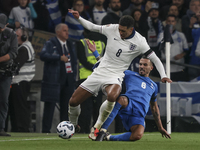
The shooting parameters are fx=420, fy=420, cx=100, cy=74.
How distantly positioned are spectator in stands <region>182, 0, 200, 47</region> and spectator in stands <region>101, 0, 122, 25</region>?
1675 millimetres

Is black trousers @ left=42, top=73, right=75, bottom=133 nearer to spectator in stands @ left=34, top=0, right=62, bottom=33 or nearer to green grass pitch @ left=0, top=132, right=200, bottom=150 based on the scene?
spectator in stands @ left=34, top=0, right=62, bottom=33

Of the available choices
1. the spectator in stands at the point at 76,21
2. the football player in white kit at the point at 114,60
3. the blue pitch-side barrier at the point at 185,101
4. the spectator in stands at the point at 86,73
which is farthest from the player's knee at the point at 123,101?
the spectator in stands at the point at 76,21

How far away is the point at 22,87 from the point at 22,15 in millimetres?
2238

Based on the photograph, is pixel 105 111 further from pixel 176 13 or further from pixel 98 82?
pixel 176 13

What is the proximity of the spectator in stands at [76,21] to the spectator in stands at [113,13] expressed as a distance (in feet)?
1.61

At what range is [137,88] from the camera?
6543mm

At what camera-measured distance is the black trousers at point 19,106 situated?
8555 millimetres

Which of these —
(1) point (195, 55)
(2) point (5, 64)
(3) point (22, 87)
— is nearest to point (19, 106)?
(3) point (22, 87)

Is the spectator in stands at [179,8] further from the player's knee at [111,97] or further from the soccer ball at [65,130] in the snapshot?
the soccer ball at [65,130]

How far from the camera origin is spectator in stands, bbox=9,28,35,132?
337 inches

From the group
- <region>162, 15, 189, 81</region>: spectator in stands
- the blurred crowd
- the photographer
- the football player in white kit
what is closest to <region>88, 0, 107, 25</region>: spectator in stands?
the blurred crowd

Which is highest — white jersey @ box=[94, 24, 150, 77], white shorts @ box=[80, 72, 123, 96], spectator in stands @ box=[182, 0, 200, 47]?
spectator in stands @ box=[182, 0, 200, 47]

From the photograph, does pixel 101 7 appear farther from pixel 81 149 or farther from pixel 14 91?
pixel 81 149

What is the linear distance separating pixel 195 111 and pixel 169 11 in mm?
3068
